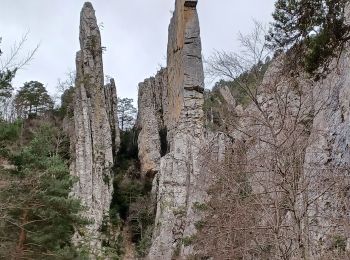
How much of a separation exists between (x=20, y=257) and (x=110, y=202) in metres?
19.7

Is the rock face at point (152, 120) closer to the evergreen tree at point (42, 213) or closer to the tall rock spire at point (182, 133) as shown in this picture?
the tall rock spire at point (182, 133)

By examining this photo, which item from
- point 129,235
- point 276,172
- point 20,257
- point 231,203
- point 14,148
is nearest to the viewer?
point 276,172

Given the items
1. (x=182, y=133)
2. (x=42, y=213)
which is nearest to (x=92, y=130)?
(x=182, y=133)

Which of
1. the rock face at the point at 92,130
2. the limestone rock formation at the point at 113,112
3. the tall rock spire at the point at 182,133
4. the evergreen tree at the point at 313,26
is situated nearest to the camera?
the evergreen tree at the point at 313,26

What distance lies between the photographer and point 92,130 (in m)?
31.1

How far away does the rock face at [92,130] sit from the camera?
29062 mm

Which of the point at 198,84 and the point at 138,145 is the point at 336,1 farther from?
the point at 138,145

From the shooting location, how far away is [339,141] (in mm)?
10539

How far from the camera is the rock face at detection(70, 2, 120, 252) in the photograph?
29062 mm

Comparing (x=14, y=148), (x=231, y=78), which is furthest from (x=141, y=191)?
(x=231, y=78)

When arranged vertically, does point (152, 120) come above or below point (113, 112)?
below

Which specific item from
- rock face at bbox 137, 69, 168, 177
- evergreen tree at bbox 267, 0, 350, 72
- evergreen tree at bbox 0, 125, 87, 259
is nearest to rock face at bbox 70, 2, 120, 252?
rock face at bbox 137, 69, 168, 177

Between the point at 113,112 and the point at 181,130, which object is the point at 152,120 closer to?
the point at 113,112

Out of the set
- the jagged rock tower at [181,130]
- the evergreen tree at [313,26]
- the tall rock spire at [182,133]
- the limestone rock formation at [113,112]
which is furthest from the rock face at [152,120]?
the evergreen tree at [313,26]
